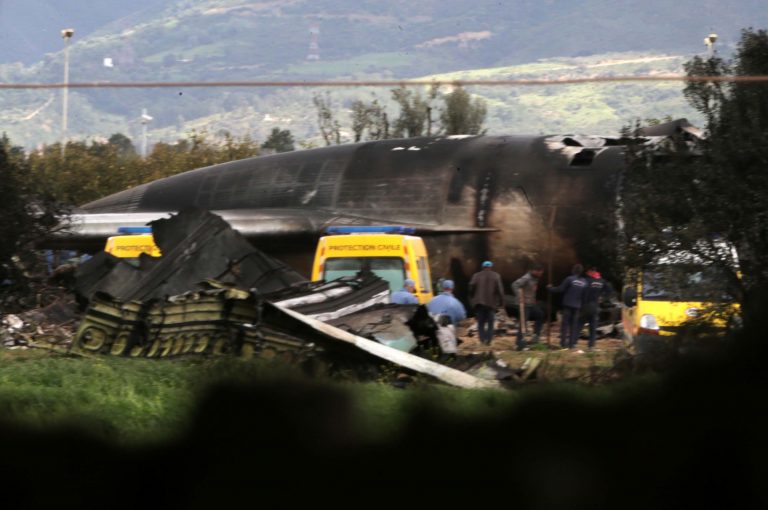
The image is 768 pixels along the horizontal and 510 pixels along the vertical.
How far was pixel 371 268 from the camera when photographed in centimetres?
2336

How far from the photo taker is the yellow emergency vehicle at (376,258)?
76.1 feet

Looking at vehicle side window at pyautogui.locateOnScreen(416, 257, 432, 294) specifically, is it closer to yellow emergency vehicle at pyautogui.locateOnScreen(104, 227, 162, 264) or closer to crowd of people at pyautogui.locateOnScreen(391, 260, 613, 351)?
crowd of people at pyautogui.locateOnScreen(391, 260, 613, 351)

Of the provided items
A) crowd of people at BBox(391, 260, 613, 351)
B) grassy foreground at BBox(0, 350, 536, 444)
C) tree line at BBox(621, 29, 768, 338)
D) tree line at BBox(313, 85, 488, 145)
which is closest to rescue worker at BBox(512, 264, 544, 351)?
crowd of people at BBox(391, 260, 613, 351)

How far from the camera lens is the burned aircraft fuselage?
26453 millimetres

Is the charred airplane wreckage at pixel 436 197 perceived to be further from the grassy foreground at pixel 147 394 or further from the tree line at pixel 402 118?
the tree line at pixel 402 118

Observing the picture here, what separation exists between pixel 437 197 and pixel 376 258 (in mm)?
5313

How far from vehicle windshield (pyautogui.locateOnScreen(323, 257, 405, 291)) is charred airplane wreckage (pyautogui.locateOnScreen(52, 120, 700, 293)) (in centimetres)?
434

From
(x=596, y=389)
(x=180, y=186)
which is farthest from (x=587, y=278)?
(x=596, y=389)

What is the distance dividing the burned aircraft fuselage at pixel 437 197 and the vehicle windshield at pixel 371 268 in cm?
421

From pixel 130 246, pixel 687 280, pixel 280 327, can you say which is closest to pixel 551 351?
pixel 687 280

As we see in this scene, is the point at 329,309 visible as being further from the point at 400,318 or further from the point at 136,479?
the point at 136,479

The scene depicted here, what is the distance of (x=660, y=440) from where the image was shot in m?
4.12

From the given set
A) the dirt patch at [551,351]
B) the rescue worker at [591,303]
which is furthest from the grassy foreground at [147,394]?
the rescue worker at [591,303]

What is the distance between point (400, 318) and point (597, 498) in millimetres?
13819
